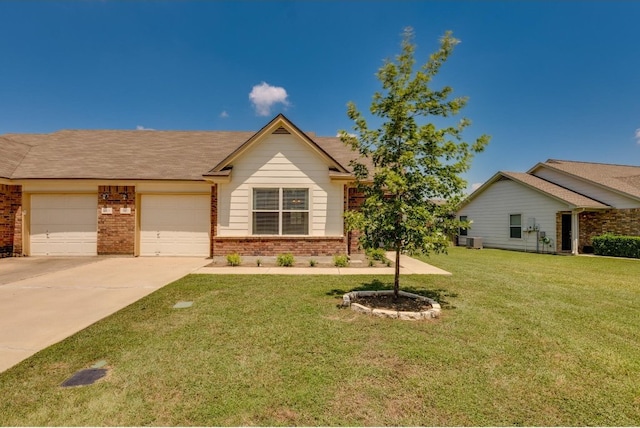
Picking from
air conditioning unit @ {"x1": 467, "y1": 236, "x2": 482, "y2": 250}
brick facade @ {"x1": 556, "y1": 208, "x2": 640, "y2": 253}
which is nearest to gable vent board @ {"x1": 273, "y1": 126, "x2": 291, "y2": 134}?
air conditioning unit @ {"x1": 467, "y1": 236, "x2": 482, "y2": 250}

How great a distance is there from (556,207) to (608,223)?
9.61ft

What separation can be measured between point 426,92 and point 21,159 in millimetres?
17129

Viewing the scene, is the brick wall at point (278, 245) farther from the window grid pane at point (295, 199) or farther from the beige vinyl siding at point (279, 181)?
the window grid pane at point (295, 199)

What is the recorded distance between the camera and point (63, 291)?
692 centimetres

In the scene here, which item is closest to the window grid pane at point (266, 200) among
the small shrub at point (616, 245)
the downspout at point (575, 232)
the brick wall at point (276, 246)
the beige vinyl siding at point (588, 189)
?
the brick wall at point (276, 246)

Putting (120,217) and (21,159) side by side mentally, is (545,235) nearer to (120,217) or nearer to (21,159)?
(120,217)

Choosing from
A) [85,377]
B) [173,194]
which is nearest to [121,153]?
[173,194]

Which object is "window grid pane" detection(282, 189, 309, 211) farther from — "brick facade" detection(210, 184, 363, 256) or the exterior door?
the exterior door

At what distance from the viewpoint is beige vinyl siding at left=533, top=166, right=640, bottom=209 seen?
16250 mm

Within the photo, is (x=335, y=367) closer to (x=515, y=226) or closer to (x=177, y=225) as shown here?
(x=177, y=225)

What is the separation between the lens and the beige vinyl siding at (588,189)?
16.2 m

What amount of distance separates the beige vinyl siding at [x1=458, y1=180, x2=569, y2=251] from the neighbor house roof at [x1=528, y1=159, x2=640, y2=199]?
3.24 m

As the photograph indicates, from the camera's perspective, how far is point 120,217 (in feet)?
40.2

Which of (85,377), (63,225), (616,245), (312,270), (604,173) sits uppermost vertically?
(604,173)
